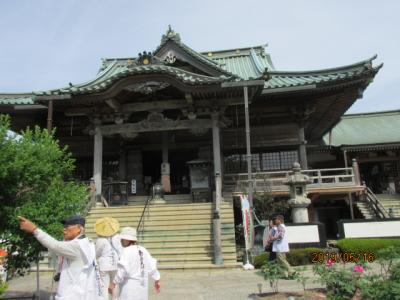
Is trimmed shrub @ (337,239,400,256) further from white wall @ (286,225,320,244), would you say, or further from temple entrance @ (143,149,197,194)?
temple entrance @ (143,149,197,194)

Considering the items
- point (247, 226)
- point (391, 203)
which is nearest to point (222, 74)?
point (247, 226)

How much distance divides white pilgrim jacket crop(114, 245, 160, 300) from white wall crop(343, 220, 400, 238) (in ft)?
32.8

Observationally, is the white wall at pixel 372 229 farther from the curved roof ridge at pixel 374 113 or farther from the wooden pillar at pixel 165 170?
the curved roof ridge at pixel 374 113

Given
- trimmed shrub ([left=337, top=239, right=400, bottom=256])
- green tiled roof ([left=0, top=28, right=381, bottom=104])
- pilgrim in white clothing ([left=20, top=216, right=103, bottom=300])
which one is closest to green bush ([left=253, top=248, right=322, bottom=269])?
trimmed shrub ([left=337, top=239, right=400, bottom=256])

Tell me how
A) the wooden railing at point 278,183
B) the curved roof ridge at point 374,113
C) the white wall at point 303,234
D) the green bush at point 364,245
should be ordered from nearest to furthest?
the green bush at point 364,245, the white wall at point 303,234, the wooden railing at point 278,183, the curved roof ridge at point 374,113

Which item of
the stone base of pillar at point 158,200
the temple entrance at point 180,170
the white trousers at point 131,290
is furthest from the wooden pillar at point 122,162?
the white trousers at point 131,290

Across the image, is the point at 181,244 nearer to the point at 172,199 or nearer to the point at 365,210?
the point at 172,199

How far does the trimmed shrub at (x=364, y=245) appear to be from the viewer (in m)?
12.1

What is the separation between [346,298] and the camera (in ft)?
19.6

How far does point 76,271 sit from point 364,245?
10.6 m

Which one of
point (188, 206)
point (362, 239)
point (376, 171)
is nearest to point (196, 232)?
point (188, 206)

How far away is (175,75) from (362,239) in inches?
357

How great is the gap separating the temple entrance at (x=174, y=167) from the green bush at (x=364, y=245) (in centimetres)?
1019

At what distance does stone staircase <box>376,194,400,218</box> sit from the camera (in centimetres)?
1845
